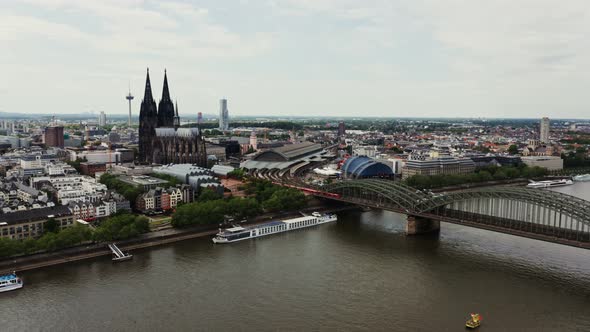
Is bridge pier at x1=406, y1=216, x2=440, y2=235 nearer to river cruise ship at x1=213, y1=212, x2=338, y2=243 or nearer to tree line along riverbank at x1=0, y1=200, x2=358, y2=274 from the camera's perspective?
river cruise ship at x1=213, y1=212, x2=338, y2=243

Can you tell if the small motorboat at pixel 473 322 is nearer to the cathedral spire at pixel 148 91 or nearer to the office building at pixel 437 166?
the office building at pixel 437 166

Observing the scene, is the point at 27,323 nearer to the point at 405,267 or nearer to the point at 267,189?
the point at 405,267

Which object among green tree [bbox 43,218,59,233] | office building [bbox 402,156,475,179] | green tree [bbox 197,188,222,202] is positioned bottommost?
green tree [bbox 43,218,59,233]

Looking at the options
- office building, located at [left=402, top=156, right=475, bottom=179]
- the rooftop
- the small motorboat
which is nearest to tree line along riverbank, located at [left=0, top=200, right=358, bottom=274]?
the rooftop

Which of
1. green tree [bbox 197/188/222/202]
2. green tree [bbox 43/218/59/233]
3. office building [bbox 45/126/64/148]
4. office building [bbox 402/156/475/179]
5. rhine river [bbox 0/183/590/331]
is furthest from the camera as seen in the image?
office building [bbox 45/126/64/148]

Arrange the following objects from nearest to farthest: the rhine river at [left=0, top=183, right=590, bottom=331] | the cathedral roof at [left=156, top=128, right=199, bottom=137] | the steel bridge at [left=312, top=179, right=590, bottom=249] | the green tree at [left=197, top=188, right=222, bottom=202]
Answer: the rhine river at [left=0, top=183, right=590, bottom=331], the steel bridge at [left=312, top=179, right=590, bottom=249], the green tree at [left=197, top=188, right=222, bottom=202], the cathedral roof at [left=156, top=128, right=199, bottom=137]

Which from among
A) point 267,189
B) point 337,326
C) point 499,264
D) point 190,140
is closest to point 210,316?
point 337,326

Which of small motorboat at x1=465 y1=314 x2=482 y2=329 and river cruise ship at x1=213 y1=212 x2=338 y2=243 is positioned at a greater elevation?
river cruise ship at x1=213 y1=212 x2=338 y2=243

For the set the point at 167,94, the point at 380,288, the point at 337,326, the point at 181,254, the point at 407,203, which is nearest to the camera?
the point at 337,326
